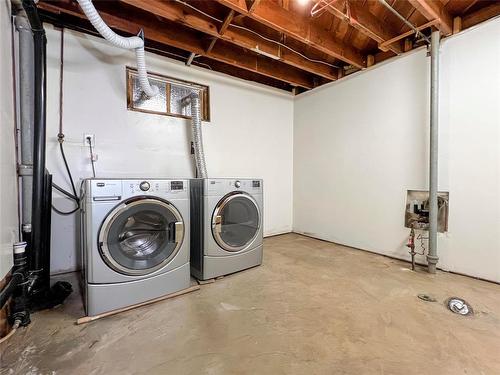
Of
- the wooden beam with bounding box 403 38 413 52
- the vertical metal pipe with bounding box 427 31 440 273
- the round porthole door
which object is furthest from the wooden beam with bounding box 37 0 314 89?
the round porthole door

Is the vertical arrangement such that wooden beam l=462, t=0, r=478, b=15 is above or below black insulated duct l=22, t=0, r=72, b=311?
above

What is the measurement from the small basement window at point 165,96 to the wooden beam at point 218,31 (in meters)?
0.80

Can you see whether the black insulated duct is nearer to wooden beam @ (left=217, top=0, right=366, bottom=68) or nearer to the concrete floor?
the concrete floor

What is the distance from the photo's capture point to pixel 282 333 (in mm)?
1361

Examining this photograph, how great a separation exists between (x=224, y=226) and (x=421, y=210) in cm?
201

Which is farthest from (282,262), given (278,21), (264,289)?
(278,21)

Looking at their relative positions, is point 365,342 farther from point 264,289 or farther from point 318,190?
point 318,190

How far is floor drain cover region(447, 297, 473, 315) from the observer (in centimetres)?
155

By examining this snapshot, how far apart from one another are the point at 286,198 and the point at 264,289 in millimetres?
2042

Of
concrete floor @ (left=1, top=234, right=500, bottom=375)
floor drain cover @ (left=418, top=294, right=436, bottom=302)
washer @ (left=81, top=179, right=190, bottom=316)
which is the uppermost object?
washer @ (left=81, top=179, right=190, bottom=316)

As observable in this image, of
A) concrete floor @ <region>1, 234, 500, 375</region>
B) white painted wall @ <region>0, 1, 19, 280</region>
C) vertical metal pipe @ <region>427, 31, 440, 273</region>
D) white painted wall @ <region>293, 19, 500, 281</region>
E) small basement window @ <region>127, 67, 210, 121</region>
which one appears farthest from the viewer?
small basement window @ <region>127, 67, 210, 121</region>

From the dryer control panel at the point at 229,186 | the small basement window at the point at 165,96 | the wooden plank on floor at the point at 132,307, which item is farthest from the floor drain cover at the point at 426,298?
the small basement window at the point at 165,96

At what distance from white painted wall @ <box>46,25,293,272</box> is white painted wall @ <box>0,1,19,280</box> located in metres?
0.61

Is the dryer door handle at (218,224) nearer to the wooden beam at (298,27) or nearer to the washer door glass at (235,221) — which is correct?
the washer door glass at (235,221)
